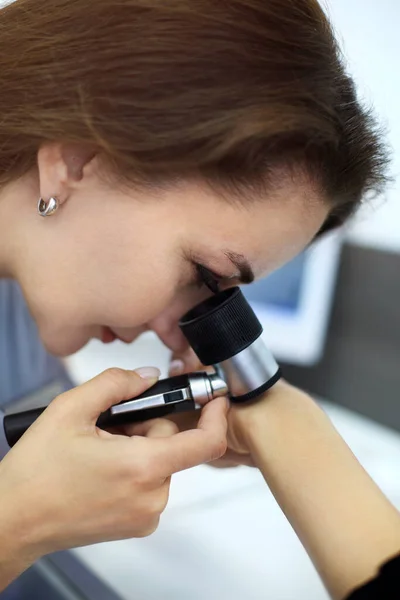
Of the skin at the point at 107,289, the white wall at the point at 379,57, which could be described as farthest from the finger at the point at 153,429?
the white wall at the point at 379,57

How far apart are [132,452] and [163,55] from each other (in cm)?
32

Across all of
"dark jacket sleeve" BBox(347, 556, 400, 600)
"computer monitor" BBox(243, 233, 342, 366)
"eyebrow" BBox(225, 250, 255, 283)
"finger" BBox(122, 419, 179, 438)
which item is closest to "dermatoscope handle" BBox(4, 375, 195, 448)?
"finger" BBox(122, 419, 179, 438)

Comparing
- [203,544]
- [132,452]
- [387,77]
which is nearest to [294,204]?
[132,452]

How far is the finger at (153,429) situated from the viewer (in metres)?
0.56

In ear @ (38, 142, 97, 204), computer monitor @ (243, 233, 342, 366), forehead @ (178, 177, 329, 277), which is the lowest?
computer monitor @ (243, 233, 342, 366)

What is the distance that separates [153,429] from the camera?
57 cm

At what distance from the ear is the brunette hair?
15 mm

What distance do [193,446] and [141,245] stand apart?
184 millimetres

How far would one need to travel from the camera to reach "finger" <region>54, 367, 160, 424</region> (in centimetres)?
52

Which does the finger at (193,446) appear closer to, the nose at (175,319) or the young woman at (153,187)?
the young woman at (153,187)

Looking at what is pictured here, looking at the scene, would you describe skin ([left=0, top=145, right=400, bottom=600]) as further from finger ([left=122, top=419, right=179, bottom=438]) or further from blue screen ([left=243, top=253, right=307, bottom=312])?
blue screen ([left=243, top=253, right=307, bottom=312])

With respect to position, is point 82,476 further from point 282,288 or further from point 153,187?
point 282,288

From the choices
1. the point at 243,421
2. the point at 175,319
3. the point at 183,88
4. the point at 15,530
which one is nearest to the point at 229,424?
the point at 243,421

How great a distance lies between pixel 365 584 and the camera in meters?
0.40
